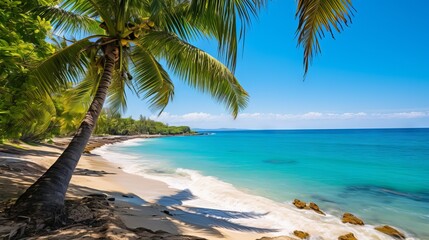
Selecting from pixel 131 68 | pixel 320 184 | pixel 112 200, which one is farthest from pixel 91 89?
pixel 320 184

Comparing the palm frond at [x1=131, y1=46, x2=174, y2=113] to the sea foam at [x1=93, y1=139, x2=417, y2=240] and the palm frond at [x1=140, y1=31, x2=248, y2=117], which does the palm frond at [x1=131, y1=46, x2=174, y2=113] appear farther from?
the sea foam at [x1=93, y1=139, x2=417, y2=240]

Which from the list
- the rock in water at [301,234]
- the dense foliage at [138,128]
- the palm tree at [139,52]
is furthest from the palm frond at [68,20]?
the dense foliage at [138,128]

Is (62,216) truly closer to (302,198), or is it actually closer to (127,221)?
(127,221)

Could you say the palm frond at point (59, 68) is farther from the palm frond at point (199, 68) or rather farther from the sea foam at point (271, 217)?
the sea foam at point (271, 217)

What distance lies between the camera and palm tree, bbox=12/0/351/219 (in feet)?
10.5

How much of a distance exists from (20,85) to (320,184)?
15.3 metres

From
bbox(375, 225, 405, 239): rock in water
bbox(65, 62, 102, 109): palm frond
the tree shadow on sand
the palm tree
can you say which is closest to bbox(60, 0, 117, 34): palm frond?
the palm tree

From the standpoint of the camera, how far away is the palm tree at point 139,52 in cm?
320

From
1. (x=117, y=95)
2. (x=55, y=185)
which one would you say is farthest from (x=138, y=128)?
(x=55, y=185)

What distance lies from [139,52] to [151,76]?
2.06ft

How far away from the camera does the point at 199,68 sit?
5688 mm

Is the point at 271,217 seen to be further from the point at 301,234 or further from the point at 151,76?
the point at 151,76

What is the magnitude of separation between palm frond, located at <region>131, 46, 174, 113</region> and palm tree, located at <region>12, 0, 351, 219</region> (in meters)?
0.02

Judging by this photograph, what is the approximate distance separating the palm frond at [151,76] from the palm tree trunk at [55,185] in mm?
1531
